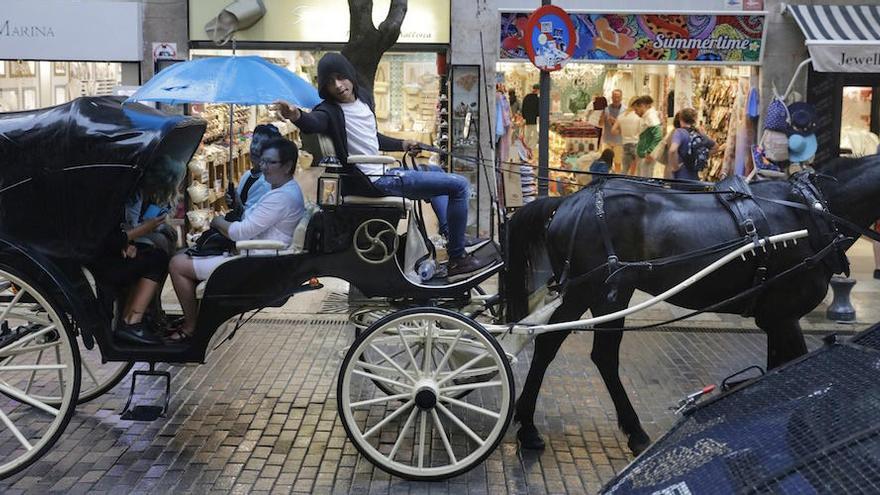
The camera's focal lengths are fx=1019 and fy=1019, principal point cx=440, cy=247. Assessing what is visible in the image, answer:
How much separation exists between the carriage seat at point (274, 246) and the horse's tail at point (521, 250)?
52.2 inches

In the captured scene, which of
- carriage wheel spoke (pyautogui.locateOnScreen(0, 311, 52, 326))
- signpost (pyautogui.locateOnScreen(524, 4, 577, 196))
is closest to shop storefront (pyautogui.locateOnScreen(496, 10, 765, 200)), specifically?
signpost (pyautogui.locateOnScreen(524, 4, 577, 196))

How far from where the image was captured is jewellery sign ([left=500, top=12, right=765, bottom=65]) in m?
13.5

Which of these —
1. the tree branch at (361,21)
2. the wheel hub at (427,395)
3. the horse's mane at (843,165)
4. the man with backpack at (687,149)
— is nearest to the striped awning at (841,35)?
the man with backpack at (687,149)

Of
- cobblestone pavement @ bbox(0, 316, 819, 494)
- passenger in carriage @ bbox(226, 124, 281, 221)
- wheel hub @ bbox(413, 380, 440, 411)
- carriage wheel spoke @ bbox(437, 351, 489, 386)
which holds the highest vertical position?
passenger in carriage @ bbox(226, 124, 281, 221)

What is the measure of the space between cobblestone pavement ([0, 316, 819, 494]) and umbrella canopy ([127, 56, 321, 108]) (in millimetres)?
2159

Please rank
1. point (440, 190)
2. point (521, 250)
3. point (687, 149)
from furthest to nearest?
1. point (687, 149)
2. point (521, 250)
3. point (440, 190)

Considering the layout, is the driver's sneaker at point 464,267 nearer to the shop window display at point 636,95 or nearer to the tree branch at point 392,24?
the tree branch at point 392,24

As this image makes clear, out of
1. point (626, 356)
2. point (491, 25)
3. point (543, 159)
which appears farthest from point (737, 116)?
point (626, 356)

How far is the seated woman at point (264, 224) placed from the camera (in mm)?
6160

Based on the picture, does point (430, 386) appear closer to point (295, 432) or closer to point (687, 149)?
point (295, 432)

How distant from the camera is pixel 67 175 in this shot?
5.92 meters

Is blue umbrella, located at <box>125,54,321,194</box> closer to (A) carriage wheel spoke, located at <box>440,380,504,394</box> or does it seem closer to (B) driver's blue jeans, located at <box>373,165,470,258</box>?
(B) driver's blue jeans, located at <box>373,165,470,258</box>

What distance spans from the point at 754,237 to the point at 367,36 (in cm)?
586

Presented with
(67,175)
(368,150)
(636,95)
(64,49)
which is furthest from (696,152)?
(64,49)
